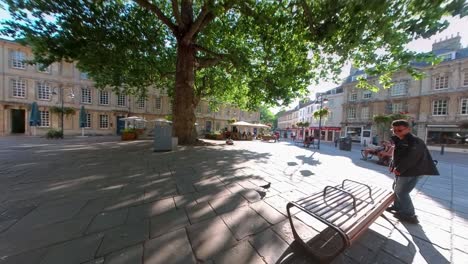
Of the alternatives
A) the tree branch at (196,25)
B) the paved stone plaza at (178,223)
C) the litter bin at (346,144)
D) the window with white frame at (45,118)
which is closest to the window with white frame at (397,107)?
the litter bin at (346,144)

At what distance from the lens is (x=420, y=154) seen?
9.02ft

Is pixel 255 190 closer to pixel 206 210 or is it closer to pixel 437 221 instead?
pixel 206 210

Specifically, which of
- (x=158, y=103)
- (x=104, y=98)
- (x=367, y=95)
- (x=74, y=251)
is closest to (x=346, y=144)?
(x=74, y=251)

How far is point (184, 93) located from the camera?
1023cm

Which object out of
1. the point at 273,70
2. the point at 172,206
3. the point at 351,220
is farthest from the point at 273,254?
the point at 273,70

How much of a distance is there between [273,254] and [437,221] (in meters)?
3.01

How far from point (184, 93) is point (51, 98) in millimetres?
21916

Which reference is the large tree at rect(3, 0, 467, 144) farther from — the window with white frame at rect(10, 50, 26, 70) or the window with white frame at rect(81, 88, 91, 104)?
the window with white frame at rect(10, 50, 26, 70)

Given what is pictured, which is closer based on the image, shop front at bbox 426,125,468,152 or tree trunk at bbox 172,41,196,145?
tree trunk at bbox 172,41,196,145

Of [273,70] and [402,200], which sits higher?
[273,70]

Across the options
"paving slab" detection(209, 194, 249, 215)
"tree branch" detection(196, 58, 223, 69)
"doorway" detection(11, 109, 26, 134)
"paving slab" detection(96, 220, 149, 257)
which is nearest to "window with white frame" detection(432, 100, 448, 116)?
"tree branch" detection(196, 58, 223, 69)

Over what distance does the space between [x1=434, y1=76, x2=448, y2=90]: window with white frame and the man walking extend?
27.8 metres

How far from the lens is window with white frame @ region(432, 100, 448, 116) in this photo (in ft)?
64.9

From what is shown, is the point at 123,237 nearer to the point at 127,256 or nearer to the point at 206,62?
the point at 127,256
